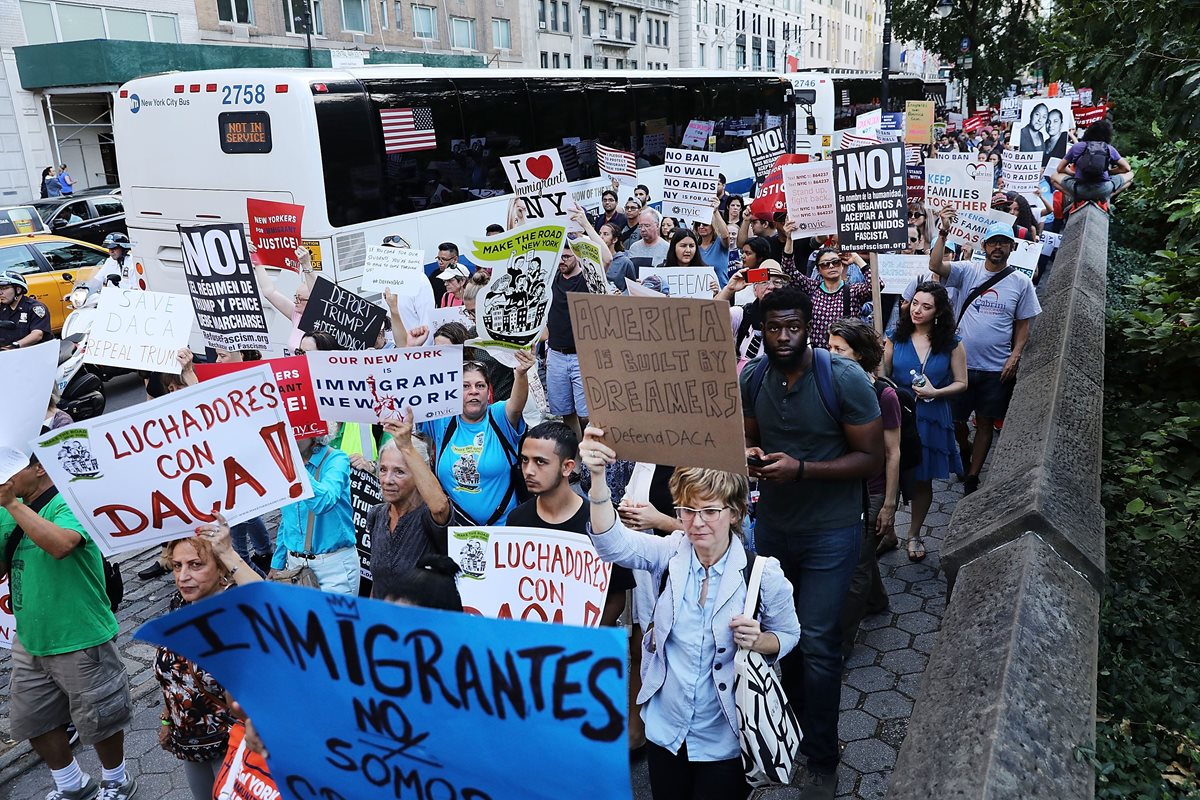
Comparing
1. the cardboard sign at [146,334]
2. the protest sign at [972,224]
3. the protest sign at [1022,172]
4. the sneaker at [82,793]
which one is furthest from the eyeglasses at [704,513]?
the protest sign at [1022,172]

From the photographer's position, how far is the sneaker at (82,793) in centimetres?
454

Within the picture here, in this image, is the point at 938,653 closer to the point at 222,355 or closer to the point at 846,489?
the point at 846,489

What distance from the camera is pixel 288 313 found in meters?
7.63

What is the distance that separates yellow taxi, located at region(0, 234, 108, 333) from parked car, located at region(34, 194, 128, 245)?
5412mm

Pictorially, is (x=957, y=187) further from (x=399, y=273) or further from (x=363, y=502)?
(x=363, y=502)

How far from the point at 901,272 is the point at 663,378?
560 centimetres

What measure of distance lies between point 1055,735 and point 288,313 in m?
6.52

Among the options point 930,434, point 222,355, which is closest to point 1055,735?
point 930,434

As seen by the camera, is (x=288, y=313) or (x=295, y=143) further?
(x=295, y=143)

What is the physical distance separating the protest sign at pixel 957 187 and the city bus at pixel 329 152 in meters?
6.10

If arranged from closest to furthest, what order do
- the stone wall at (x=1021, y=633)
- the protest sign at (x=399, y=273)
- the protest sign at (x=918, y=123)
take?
the stone wall at (x=1021, y=633), the protest sign at (x=399, y=273), the protest sign at (x=918, y=123)

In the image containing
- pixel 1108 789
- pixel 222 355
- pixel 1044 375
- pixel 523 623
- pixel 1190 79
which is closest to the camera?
pixel 523 623

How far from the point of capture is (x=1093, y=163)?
36.8ft

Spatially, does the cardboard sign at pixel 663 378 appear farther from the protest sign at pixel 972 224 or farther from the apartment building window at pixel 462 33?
the apartment building window at pixel 462 33
